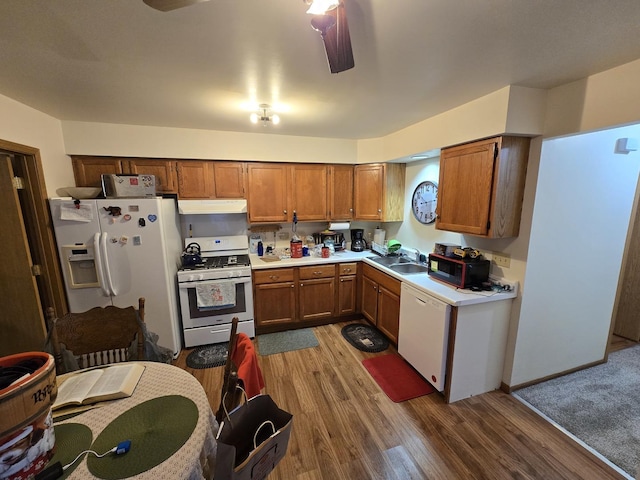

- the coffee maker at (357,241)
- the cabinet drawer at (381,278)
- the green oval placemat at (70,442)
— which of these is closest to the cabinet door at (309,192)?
the coffee maker at (357,241)

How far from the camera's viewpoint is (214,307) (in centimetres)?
282

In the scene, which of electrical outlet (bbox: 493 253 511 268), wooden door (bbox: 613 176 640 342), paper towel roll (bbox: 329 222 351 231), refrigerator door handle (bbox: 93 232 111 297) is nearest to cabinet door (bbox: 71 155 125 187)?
refrigerator door handle (bbox: 93 232 111 297)

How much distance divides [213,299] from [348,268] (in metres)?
1.62

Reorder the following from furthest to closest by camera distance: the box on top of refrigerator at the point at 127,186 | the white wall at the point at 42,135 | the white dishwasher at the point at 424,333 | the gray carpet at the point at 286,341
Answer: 1. the gray carpet at the point at 286,341
2. the box on top of refrigerator at the point at 127,186
3. the white dishwasher at the point at 424,333
4. the white wall at the point at 42,135

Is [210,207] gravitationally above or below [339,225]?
above

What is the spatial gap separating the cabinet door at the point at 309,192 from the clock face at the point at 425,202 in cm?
115

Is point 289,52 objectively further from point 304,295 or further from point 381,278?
point 304,295

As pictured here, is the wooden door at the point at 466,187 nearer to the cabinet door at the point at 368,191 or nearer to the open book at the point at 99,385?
the cabinet door at the point at 368,191

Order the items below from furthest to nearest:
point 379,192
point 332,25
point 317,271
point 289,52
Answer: point 379,192
point 317,271
point 289,52
point 332,25

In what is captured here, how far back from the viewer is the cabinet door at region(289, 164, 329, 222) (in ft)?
11.1

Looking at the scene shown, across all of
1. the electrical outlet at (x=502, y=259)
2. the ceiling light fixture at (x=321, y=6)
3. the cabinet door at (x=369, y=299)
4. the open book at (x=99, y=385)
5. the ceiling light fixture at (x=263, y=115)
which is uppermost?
the ceiling light fixture at (x=263, y=115)

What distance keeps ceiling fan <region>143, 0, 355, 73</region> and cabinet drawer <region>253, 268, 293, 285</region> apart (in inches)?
93.5

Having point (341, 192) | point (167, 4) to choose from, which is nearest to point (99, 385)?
point (167, 4)

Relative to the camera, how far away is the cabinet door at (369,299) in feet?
10.3
